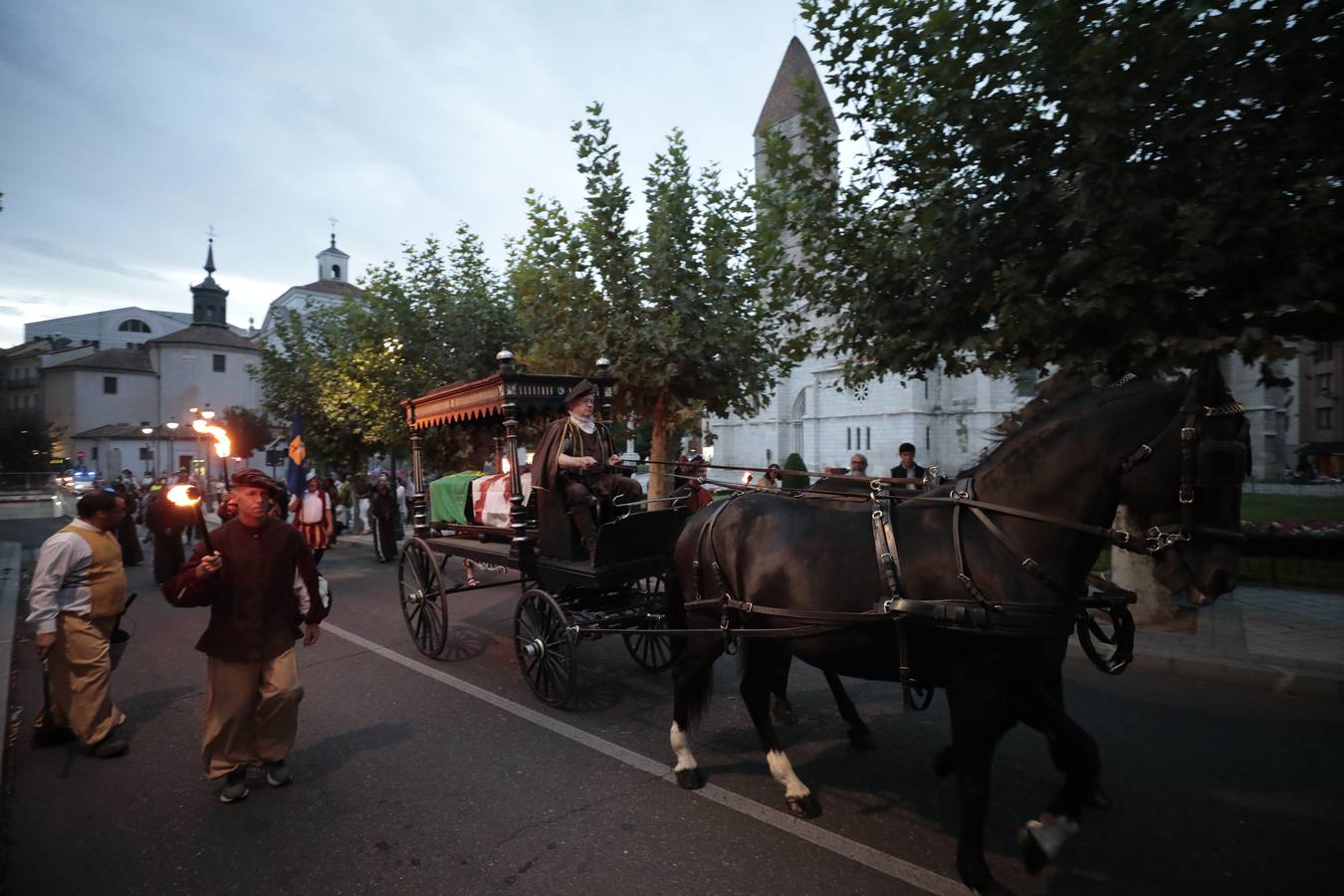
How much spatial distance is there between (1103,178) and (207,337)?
215 ft

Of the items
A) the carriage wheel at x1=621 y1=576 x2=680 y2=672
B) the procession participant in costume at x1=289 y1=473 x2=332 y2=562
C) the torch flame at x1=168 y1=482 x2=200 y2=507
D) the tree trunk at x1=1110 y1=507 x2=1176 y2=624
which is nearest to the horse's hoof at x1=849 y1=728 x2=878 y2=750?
the carriage wheel at x1=621 y1=576 x2=680 y2=672

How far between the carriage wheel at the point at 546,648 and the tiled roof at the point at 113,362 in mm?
64031

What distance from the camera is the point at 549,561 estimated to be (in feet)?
19.5

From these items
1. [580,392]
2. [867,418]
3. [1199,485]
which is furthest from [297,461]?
[867,418]

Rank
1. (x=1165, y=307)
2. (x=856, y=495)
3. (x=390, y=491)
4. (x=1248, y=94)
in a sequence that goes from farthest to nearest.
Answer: (x=390, y=491) → (x=1165, y=307) → (x=1248, y=94) → (x=856, y=495)

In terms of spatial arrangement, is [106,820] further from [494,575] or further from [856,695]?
[494,575]

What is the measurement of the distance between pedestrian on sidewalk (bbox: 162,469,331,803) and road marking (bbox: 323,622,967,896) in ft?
5.52

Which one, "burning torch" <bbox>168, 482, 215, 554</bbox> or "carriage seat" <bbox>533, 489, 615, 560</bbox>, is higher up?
"burning torch" <bbox>168, 482, 215, 554</bbox>

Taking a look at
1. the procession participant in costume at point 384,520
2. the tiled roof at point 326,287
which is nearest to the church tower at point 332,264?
the tiled roof at point 326,287

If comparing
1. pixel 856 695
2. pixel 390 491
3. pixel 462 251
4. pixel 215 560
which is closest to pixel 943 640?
pixel 856 695

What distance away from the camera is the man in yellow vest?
469 cm

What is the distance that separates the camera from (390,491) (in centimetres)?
1444

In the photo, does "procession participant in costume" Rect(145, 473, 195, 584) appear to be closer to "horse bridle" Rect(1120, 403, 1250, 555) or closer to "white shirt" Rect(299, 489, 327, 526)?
"white shirt" Rect(299, 489, 327, 526)

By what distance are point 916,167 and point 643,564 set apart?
4874 mm
